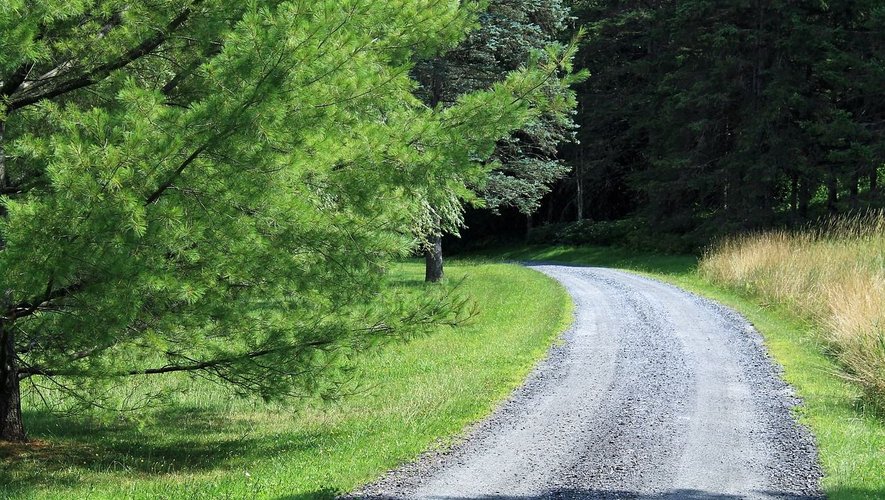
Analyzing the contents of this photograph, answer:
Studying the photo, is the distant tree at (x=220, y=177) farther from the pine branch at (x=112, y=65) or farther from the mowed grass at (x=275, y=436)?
the mowed grass at (x=275, y=436)

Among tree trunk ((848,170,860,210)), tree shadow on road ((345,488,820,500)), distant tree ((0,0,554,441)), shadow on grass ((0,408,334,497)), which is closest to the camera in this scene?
distant tree ((0,0,554,441))

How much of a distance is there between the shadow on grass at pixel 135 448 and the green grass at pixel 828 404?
205 inches

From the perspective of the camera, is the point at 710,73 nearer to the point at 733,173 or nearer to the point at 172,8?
the point at 733,173

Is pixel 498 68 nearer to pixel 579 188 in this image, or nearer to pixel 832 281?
pixel 832 281

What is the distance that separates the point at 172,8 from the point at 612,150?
126 feet

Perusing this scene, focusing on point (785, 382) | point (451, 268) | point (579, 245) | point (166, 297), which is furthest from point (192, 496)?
point (579, 245)

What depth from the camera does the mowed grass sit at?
7.39 meters

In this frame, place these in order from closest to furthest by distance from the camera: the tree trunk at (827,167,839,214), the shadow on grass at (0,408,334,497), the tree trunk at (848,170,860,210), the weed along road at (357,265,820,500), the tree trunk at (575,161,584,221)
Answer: the weed along road at (357,265,820,500) < the shadow on grass at (0,408,334,497) < the tree trunk at (848,170,860,210) < the tree trunk at (827,167,839,214) < the tree trunk at (575,161,584,221)

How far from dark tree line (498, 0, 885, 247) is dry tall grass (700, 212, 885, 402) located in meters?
7.65

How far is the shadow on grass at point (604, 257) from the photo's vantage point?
3083 centimetres

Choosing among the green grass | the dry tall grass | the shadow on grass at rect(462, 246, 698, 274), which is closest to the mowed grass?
the green grass

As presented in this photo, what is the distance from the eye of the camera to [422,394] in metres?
11.1

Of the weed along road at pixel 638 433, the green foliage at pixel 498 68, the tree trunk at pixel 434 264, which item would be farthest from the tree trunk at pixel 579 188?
the weed along road at pixel 638 433

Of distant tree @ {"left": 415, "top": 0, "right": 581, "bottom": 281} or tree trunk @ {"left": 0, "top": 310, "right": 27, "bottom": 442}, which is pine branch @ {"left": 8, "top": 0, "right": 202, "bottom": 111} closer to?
tree trunk @ {"left": 0, "top": 310, "right": 27, "bottom": 442}
